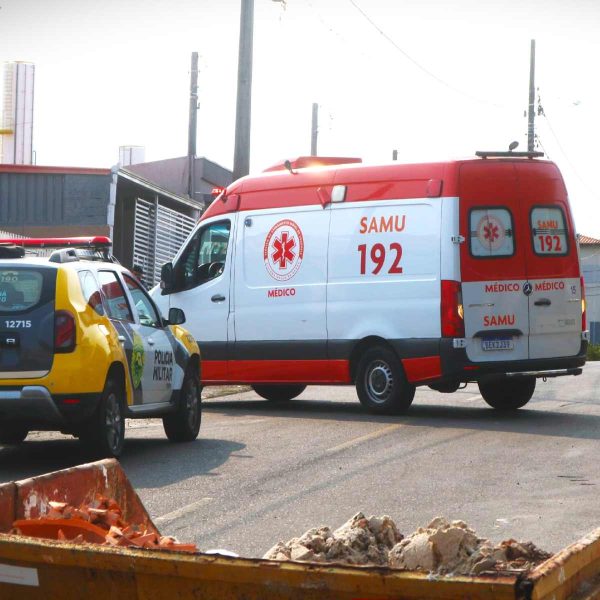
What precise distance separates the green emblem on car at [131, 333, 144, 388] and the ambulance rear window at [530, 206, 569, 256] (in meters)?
5.34

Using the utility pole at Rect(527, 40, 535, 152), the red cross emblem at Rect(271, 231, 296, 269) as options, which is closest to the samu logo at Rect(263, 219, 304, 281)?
the red cross emblem at Rect(271, 231, 296, 269)

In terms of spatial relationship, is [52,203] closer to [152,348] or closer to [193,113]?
[193,113]

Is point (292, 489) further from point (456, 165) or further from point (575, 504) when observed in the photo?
point (456, 165)

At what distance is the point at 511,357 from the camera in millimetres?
14688

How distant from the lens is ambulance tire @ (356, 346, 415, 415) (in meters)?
15.0

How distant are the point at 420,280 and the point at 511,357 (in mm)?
1302

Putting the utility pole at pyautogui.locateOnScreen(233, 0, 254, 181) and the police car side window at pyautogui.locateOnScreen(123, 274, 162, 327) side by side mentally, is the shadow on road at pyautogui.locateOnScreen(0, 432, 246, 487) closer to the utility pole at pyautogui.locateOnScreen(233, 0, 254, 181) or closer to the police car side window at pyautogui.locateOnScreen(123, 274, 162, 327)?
the police car side window at pyautogui.locateOnScreen(123, 274, 162, 327)

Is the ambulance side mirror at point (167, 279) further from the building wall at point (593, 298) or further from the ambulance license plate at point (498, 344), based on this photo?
the building wall at point (593, 298)

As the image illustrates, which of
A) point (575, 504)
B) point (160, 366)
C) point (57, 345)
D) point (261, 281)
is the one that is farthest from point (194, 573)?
point (261, 281)

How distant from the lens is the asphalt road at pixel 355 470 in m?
7.99

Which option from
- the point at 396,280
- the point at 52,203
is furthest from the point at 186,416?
the point at 52,203

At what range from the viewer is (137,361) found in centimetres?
1123

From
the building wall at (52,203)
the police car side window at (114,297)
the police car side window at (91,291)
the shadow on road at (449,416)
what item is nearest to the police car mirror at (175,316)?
the police car side window at (114,297)

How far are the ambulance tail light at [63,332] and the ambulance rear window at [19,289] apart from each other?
0.23m
